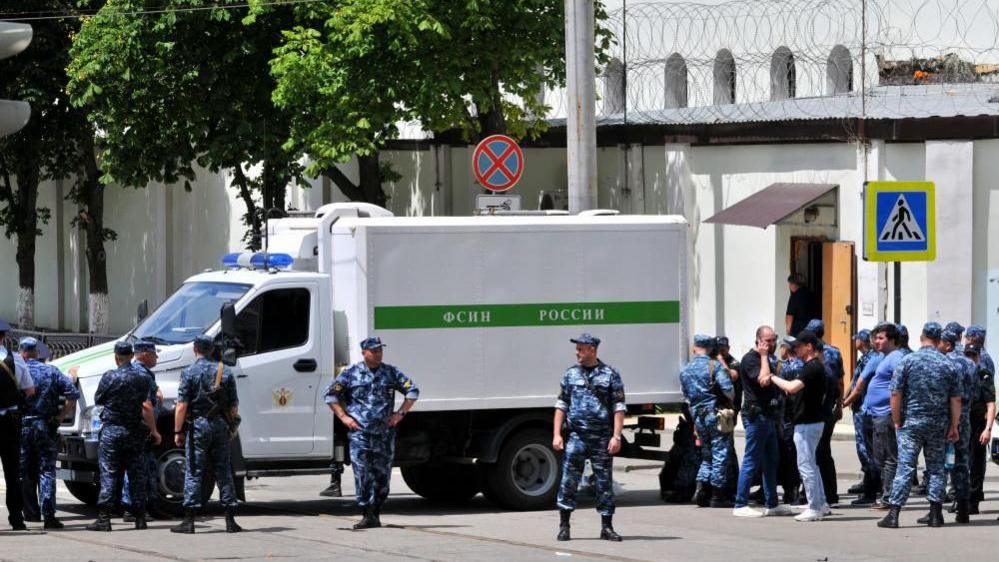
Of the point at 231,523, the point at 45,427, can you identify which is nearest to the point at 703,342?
the point at 231,523

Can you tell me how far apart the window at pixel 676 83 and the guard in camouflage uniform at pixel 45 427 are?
16650 millimetres

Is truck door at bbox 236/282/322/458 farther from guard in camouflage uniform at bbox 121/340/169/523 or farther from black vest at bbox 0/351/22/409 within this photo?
black vest at bbox 0/351/22/409

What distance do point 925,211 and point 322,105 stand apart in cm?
1054

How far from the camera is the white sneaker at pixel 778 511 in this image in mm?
15148

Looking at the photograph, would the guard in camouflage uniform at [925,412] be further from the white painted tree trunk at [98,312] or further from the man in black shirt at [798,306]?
the white painted tree trunk at [98,312]

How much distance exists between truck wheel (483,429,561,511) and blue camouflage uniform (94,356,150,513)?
3329 mm

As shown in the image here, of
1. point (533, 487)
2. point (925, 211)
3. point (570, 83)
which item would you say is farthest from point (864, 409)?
point (570, 83)

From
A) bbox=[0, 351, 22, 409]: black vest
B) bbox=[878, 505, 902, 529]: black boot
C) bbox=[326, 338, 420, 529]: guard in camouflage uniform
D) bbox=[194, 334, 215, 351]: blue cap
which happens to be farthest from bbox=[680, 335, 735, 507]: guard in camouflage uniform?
bbox=[0, 351, 22, 409]: black vest

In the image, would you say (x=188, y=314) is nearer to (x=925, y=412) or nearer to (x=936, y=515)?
(x=925, y=412)

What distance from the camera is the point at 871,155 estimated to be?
21641 mm

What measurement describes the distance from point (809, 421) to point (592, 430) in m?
2.21

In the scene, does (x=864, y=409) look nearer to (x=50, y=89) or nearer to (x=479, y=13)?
(x=479, y=13)

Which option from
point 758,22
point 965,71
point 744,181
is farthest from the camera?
point 758,22

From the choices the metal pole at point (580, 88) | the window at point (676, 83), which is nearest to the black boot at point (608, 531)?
the metal pole at point (580, 88)
